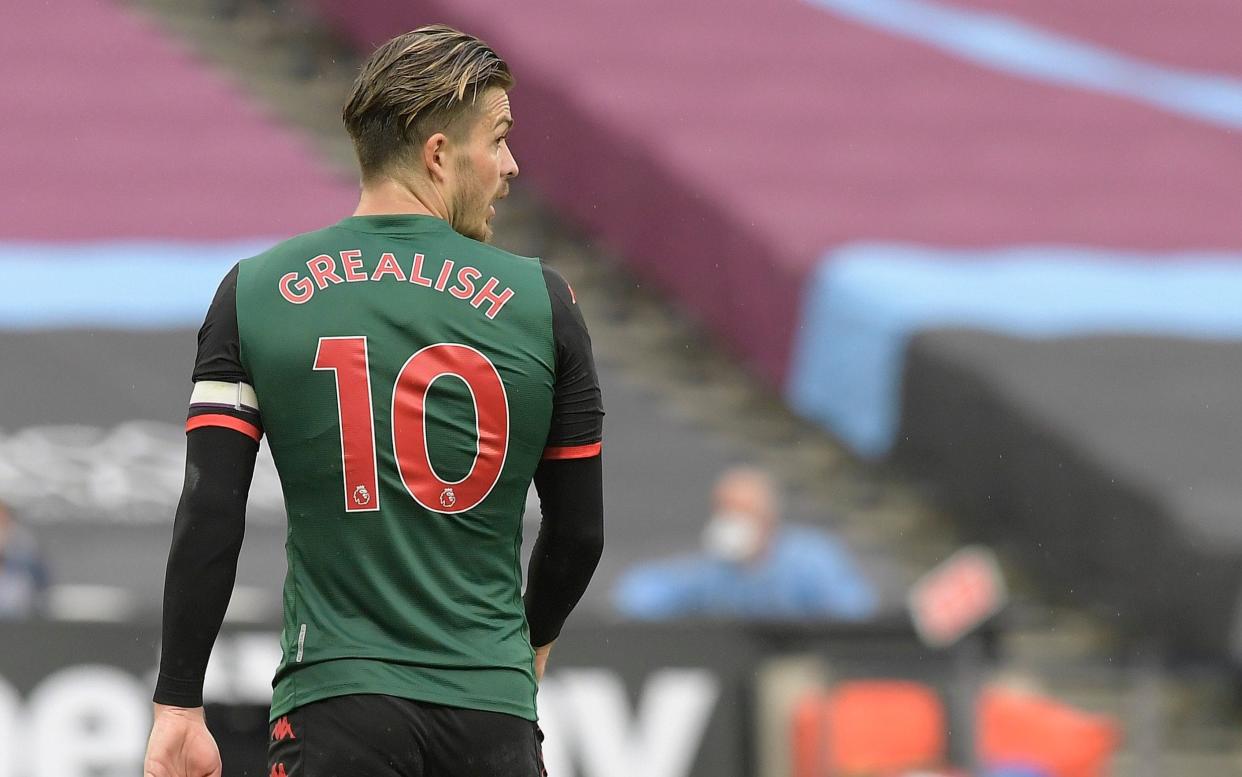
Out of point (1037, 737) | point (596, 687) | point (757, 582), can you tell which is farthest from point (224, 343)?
point (757, 582)

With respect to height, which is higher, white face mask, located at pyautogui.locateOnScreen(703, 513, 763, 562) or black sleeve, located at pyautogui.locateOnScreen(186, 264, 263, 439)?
black sleeve, located at pyautogui.locateOnScreen(186, 264, 263, 439)

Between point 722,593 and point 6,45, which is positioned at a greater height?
point 6,45

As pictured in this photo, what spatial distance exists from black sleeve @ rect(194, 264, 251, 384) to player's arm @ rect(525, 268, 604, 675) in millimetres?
382

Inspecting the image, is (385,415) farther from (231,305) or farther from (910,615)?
(910,615)

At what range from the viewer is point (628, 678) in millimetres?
6379

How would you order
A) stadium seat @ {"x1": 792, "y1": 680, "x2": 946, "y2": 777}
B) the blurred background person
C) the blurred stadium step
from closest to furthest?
stadium seat @ {"x1": 792, "y1": 680, "x2": 946, "y2": 777}, the blurred background person, the blurred stadium step

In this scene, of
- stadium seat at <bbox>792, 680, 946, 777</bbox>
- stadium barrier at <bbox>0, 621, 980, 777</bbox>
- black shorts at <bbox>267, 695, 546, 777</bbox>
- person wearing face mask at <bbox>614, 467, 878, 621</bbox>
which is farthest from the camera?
person wearing face mask at <bbox>614, 467, 878, 621</bbox>

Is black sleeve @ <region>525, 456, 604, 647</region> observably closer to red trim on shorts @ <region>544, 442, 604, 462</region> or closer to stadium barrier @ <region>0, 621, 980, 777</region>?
red trim on shorts @ <region>544, 442, 604, 462</region>

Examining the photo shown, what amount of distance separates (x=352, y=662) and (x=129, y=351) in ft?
32.4

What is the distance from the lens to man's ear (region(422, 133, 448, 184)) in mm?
2398

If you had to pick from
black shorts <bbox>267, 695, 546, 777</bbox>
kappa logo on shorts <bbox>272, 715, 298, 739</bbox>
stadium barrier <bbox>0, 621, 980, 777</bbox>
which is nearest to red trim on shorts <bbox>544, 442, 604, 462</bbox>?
black shorts <bbox>267, 695, 546, 777</bbox>

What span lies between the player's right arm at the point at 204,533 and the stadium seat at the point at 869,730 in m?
4.19

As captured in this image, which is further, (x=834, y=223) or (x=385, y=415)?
(x=834, y=223)

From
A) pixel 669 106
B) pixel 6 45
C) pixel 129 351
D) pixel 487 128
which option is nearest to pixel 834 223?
pixel 669 106
